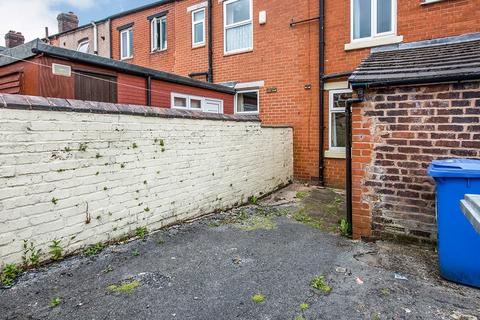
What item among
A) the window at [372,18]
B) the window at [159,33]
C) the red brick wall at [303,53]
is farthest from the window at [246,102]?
the window at [159,33]

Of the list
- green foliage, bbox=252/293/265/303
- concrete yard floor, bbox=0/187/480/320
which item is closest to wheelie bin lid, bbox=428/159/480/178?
concrete yard floor, bbox=0/187/480/320

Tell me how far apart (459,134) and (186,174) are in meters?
3.94

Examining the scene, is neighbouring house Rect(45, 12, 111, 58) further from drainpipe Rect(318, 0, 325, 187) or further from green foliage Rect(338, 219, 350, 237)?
green foliage Rect(338, 219, 350, 237)

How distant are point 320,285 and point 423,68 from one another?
3.34 meters

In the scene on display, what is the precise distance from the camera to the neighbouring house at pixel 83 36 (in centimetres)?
1434

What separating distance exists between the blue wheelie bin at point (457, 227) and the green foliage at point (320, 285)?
1.23m

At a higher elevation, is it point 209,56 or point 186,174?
point 209,56

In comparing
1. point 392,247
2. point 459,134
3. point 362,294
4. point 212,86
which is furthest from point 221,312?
point 212,86

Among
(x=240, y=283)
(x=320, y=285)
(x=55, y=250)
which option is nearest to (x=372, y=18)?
(x=320, y=285)

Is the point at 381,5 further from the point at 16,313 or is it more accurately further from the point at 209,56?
the point at 16,313

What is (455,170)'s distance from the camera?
295 centimetres

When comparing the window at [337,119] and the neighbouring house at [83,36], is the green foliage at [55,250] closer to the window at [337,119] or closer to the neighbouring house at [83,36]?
the window at [337,119]

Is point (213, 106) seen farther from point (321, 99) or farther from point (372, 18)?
point (372, 18)

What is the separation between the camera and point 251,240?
4.35 m
